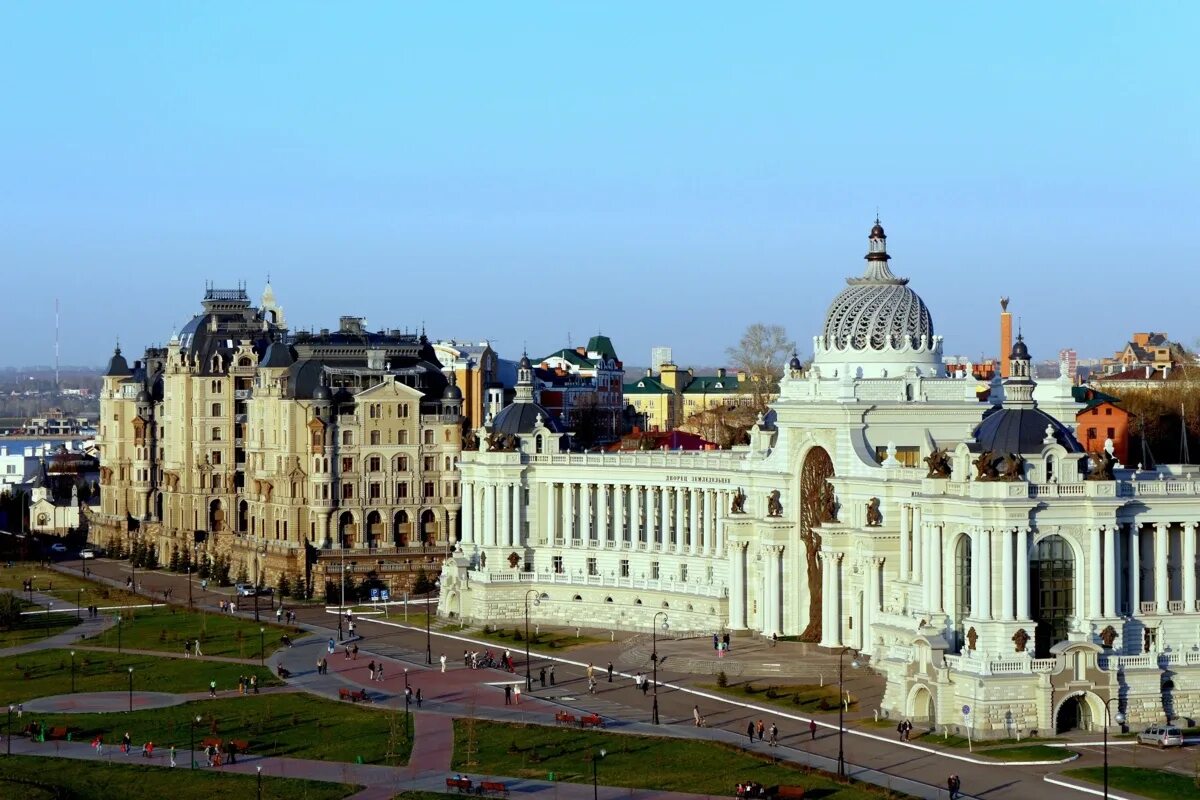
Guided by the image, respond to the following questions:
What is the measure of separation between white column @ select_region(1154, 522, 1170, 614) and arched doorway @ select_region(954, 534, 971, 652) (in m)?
7.85

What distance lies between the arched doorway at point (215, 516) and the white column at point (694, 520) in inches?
2236

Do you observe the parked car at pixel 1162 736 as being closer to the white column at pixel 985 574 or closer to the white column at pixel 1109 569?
the white column at pixel 1109 569

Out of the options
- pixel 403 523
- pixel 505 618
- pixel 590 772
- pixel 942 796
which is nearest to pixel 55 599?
pixel 403 523

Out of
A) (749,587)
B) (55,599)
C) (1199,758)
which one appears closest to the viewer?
(1199,758)

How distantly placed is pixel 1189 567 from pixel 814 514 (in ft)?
76.3

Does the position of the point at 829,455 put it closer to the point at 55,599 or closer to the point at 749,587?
the point at 749,587

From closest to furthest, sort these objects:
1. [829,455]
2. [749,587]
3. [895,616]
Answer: [895,616] < [829,455] < [749,587]

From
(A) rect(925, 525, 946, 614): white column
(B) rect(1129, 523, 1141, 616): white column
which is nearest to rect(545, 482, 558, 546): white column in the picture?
(A) rect(925, 525, 946, 614): white column

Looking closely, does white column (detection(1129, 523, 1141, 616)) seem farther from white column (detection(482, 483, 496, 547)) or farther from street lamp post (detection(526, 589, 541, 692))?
white column (detection(482, 483, 496, 547))

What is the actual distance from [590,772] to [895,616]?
19.2 metres

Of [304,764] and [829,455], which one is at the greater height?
[829,455]

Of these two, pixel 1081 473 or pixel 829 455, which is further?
pixel 829 455

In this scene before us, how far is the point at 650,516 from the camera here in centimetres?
13312

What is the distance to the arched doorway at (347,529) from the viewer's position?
157 m
